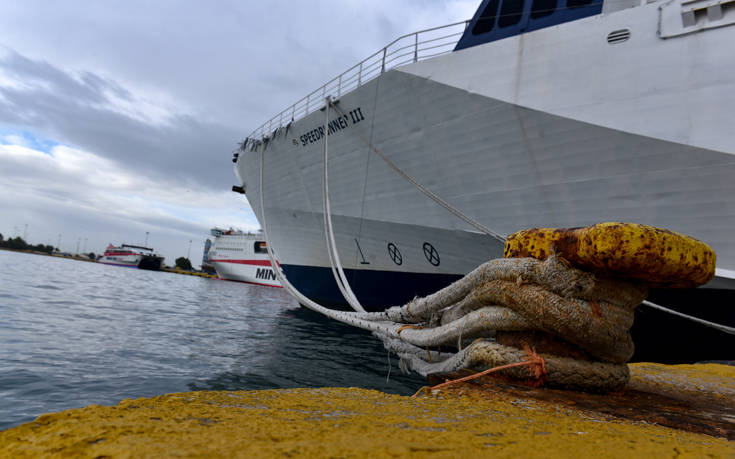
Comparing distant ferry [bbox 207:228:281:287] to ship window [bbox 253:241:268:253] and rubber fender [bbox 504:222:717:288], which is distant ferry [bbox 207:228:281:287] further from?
rubber fender [bbox 504:222:717:288]

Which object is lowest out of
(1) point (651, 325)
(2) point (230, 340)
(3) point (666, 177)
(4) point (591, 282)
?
(2) point (230, 340)

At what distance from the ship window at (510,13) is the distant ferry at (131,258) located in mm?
80453

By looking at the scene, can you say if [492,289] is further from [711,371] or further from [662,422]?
[711,371]

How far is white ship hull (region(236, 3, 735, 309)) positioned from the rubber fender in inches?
132

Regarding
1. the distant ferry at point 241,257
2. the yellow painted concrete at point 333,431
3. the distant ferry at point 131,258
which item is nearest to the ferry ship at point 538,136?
the yellow painted concrete at point 333,431

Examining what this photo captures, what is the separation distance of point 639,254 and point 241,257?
5059cm

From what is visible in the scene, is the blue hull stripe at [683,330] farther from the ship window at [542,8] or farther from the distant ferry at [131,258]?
the distant ferry at [131,258]

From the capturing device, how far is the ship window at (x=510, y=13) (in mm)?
7488

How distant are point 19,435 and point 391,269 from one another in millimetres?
8671

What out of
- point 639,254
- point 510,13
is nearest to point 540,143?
point 510,13

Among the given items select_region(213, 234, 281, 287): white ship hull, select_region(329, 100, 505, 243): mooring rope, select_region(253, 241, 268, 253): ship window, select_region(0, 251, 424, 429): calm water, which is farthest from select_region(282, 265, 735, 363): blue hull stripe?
select_region(253, 241, 268, 253): ship window

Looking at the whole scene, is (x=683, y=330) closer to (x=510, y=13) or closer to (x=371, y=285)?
(x=510, y=13)

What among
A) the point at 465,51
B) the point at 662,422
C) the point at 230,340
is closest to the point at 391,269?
the point at 230,340

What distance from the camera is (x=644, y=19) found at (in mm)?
5672
